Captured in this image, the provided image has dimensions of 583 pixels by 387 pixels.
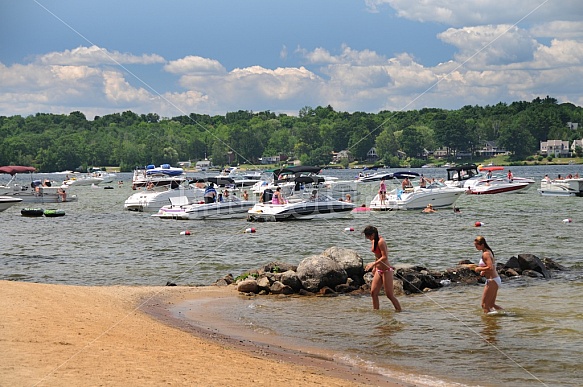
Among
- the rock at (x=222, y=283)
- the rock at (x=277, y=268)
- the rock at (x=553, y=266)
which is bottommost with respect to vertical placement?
the rock at (x=553, y=266)

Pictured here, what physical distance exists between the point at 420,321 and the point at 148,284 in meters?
8.70

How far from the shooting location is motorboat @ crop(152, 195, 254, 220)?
43.1 metres

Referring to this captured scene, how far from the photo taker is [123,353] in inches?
434

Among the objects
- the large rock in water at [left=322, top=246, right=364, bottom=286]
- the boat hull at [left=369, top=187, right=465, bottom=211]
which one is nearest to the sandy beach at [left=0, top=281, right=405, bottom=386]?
the large rock in water at [left=322, top=246, right=364, bottom=286]

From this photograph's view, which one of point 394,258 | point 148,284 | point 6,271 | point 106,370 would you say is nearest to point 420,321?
point 106,370

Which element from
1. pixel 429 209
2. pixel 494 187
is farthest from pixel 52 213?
pixel 494 187

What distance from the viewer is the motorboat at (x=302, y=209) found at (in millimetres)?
40062

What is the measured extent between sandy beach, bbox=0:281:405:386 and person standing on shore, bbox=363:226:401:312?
11.6ft

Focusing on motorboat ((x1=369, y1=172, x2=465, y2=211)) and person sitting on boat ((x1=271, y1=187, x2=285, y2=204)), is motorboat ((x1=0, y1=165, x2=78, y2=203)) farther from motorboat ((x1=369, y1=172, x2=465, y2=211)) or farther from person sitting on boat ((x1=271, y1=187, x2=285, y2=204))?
motorboat ((x1=369, y1=172, x2=465, y2=211))

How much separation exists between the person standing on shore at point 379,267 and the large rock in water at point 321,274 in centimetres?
229

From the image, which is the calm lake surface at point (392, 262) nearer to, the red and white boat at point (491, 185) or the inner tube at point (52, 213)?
the inner tube at point (52, 213)

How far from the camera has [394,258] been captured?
85.9 ft

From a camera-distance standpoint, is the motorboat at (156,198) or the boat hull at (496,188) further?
the boat hull at (496,188)

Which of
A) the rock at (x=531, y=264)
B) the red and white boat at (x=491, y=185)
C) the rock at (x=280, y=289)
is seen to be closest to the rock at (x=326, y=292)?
the rock at (x=280, y=289)
